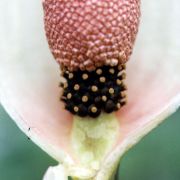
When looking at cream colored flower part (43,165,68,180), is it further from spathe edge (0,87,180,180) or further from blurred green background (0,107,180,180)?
blurred green background (0,107,180,180)

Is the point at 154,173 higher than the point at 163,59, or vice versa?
the point at 163,59

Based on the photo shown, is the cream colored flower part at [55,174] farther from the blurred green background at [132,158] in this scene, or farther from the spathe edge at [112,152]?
the blurred green background at [132,158]

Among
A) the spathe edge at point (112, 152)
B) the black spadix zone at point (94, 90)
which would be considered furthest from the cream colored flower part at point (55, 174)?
the black spadix zone at point (94, 90)

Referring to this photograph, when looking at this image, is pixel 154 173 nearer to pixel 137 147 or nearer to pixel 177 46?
pixel 137 147

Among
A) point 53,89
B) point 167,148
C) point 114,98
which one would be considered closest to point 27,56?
point 53,89

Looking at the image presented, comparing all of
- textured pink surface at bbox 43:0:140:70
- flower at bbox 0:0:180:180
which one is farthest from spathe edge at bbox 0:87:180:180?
textured pink surface at bbox 43:0:140:70

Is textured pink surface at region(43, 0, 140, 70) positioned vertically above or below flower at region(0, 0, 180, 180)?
above
